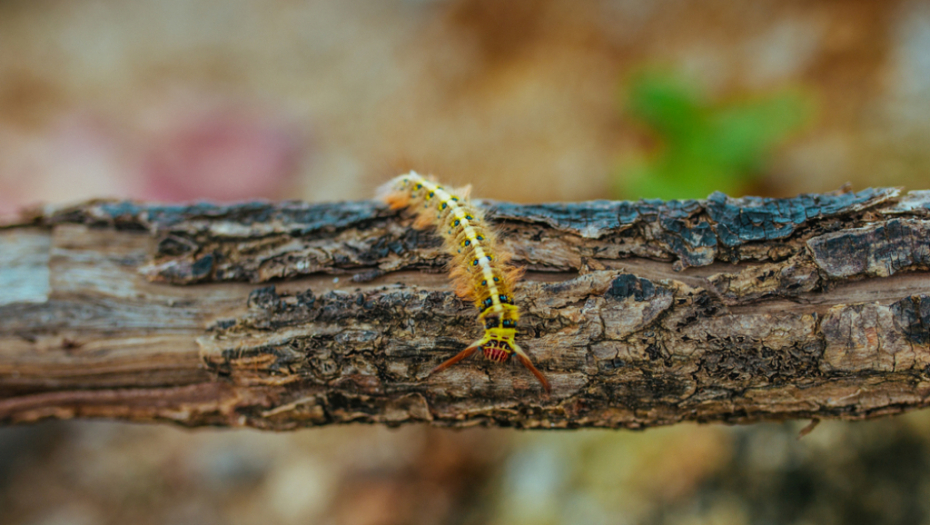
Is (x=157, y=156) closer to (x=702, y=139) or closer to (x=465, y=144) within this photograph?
(x=465, y=144)

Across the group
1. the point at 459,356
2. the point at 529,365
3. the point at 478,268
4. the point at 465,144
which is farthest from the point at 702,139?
the point at 459,356

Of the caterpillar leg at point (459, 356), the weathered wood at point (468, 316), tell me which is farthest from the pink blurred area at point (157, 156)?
the caterpillar leg at point (459, 356)

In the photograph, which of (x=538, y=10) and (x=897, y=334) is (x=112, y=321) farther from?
(x=538, y=10)

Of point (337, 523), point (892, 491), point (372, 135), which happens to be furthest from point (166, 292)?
point (372, 135)

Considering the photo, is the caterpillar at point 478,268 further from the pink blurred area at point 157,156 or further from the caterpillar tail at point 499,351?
the pink blurred area at point 157,156

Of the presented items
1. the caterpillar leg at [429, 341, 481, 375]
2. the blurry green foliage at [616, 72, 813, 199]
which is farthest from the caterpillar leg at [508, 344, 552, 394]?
the blurry green foliage at [616, 72, 813, 199]

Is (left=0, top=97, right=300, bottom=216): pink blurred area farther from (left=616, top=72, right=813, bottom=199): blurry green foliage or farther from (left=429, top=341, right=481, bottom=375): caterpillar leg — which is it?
(left=429, top=341, right=481, bottom=375): caterpillar leg
